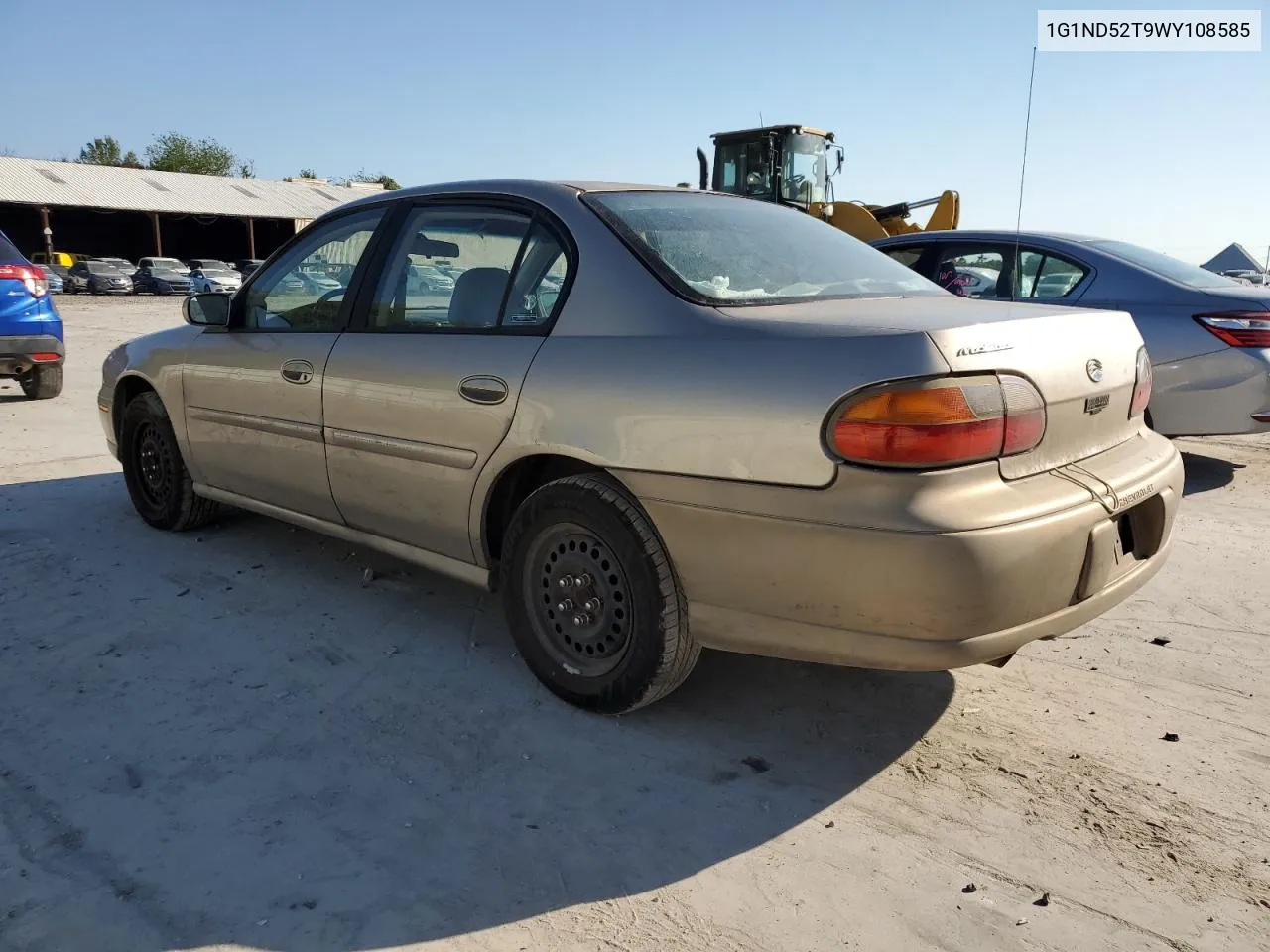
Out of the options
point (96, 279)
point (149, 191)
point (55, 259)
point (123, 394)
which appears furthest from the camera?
point (149, 191)

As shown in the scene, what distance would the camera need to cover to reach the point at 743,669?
3482 millimetres

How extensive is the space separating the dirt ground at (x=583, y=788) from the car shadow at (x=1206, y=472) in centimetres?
224

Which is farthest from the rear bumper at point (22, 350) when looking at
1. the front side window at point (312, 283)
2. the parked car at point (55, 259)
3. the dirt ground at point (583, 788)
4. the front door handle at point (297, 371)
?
the parked car at point (55, 259)

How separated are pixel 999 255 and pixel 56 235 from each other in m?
48.8

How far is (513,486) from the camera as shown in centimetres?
329

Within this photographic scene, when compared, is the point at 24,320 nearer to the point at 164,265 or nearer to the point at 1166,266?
the point at 1166,266

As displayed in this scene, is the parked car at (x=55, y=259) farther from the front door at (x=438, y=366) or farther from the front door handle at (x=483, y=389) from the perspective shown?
the front door handle at (x=483, y=389)

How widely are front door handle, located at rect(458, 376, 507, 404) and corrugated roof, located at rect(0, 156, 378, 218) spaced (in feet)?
146

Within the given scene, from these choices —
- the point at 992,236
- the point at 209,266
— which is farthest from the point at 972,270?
the point at 209,266

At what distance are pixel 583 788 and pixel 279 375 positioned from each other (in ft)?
7.36

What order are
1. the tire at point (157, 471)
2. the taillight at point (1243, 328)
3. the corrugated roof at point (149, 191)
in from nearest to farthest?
the tire at point (157, 471)
the taillight at point (1243, 328)
the corrugated roof at point (149, 191)

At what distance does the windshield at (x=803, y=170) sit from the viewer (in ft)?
47.5

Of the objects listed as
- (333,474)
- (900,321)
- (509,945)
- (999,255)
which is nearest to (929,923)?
(509,945)

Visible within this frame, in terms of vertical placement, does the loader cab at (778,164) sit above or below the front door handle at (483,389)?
above
